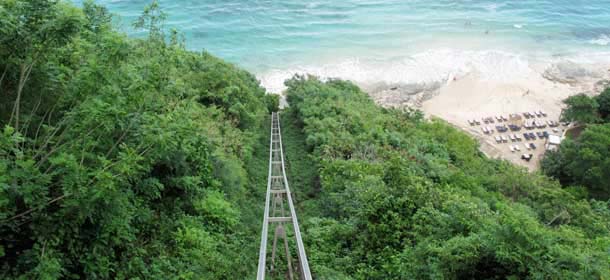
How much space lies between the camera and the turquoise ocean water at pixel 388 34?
53.4 metres

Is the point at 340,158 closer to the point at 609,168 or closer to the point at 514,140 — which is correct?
the point at 609,168

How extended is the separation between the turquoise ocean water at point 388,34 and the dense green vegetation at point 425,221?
96.0 ft

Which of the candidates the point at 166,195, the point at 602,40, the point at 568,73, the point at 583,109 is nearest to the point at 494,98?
the point at 583,109

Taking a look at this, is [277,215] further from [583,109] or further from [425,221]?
[583,109]

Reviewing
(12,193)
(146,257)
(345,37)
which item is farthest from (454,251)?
(345,37)

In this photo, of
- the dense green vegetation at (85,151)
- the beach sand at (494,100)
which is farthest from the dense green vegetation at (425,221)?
the beach sand at (494,100)

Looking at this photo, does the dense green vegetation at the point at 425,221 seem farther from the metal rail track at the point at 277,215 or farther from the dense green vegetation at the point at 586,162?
the dense green vegetation at the point at 586,162

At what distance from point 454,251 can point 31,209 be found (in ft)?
25.3

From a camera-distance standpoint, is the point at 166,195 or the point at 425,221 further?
the point at 425,221

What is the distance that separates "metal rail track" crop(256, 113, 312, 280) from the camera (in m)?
8.80

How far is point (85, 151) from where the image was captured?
21.6 feet

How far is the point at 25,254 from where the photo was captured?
240 inches

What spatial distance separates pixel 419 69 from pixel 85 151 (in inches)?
1959

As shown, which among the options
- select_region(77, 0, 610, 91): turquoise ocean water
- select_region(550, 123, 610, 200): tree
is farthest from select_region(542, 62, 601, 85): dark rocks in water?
select_region(550, 123, 610, 200): tree
